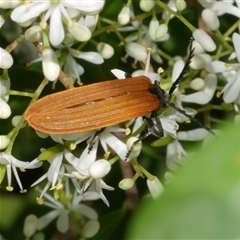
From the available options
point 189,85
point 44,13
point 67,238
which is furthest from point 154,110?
point 67,238

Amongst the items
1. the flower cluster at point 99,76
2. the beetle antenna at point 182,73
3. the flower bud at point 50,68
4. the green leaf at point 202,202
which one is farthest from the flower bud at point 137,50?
the green leaf at point 202,202

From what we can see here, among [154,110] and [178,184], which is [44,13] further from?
[178,184]

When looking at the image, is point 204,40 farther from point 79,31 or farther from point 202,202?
point 202,202

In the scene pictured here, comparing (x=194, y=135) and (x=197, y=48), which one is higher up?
(x=197, y=48)

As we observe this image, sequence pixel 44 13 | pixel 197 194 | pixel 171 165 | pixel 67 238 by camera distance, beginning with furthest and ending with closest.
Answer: pixel 67 238 → pixel 171 165 → pixel 44 13 → pixel 197 194

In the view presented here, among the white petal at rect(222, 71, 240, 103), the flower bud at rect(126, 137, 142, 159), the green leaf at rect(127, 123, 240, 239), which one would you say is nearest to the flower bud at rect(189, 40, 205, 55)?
the white petal at rect(222, 71, 240, 103)

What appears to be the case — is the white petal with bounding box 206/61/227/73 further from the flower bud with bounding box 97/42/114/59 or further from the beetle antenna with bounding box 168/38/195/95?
the flower bud with bounding box 97/42/114/59

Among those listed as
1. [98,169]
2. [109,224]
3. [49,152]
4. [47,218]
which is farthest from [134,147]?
[47,218]
